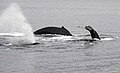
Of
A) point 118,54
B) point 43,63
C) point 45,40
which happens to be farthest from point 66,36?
point 43,63

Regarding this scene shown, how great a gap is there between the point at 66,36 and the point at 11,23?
1404cm

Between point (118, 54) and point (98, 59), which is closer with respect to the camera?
point (98, 59)

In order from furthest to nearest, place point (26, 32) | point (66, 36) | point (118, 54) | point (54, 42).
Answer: point (26, 32), point (66, 36), point (54, 42), point (118, 54)

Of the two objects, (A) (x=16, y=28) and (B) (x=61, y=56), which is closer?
(B) (x=61, y=56)

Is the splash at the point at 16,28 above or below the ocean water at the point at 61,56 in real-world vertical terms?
above

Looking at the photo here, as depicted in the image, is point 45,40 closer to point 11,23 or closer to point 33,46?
point 33,46

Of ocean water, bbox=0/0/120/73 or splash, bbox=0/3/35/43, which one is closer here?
ocean water, bbox=0/0/120/73

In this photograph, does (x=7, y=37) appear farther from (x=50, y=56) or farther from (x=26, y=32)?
(x=50, y=56)

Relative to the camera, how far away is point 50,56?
102ft

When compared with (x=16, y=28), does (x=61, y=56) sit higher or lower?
lower

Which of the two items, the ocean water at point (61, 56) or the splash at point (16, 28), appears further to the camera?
the splash at point (16, 28)

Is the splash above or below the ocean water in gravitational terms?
above

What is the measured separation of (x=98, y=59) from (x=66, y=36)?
1165cm

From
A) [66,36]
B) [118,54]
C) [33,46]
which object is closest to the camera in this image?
[118,54]
